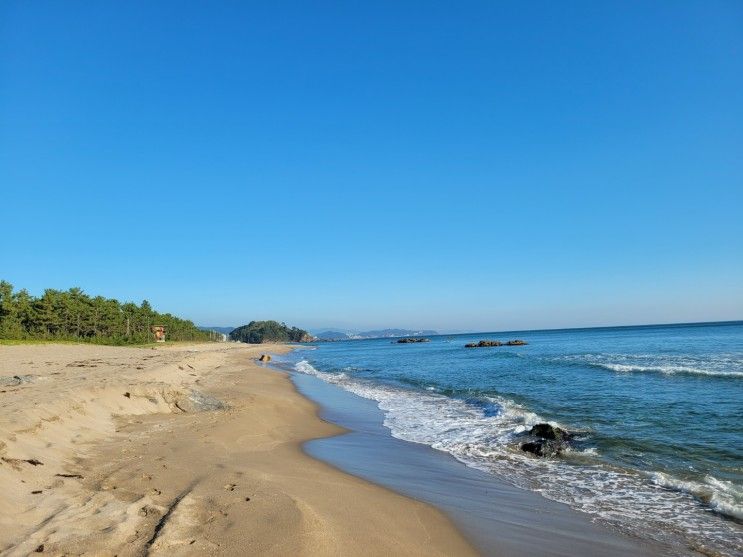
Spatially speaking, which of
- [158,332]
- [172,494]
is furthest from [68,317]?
[172,494]

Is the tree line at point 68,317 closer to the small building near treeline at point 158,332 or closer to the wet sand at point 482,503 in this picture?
the small building near treeline at point 158,332

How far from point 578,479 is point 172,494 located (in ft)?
25.4

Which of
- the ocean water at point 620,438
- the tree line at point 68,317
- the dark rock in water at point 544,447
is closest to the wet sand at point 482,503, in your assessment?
the ocean water at point 620,438

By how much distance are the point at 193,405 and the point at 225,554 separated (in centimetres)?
1029

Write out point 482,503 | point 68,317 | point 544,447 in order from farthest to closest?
point 68,317 → point 544,447 → point 482,503

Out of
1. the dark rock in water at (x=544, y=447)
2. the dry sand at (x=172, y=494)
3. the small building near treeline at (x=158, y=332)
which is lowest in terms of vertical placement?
the dark rock in water at (x=544, y=447)

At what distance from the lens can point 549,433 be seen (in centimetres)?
1191

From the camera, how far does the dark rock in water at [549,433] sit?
11.8m

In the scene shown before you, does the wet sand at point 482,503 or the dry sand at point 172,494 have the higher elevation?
the dry sand at point 172,494

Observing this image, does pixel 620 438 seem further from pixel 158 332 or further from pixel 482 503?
pixel 158 332

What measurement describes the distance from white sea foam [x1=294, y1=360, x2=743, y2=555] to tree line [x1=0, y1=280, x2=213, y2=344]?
60.1 meters

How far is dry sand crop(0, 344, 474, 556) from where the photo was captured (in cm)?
485

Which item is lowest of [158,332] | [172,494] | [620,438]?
[620,438]

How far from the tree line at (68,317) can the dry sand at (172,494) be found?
57.3 metres
